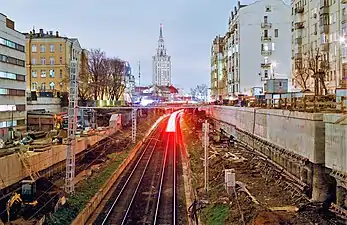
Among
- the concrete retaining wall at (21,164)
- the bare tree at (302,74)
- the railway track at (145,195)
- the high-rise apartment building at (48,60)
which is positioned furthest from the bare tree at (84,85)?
the concrete retaining wall at (21,164)

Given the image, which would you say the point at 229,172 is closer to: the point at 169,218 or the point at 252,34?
the point at 169,218

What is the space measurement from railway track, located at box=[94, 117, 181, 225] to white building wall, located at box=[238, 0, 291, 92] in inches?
1400

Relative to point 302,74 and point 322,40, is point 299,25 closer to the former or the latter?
point 322,40

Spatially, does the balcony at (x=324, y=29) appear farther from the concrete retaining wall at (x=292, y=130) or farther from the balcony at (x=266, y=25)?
the balcony at (x=266, y=25)

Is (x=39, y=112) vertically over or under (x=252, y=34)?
under

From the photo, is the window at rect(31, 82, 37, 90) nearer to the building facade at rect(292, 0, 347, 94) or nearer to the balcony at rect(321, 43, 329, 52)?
the building facade at rect(292, 0, 347, 94)

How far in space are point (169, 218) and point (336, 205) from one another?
8.21 metres

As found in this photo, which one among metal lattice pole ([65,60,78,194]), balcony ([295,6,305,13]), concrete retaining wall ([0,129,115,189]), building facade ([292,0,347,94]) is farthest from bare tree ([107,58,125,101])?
metal lattice pole ([65,60,78,194])

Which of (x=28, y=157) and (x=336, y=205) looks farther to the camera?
(x=28, y=157)

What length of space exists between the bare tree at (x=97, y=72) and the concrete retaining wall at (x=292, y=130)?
48.2 metres

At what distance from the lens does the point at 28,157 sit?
88.9 ft

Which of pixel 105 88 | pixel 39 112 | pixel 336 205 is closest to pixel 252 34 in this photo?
pixel 105 88

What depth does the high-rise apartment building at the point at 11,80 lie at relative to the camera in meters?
47.6

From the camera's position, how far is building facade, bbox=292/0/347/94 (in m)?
43.6
